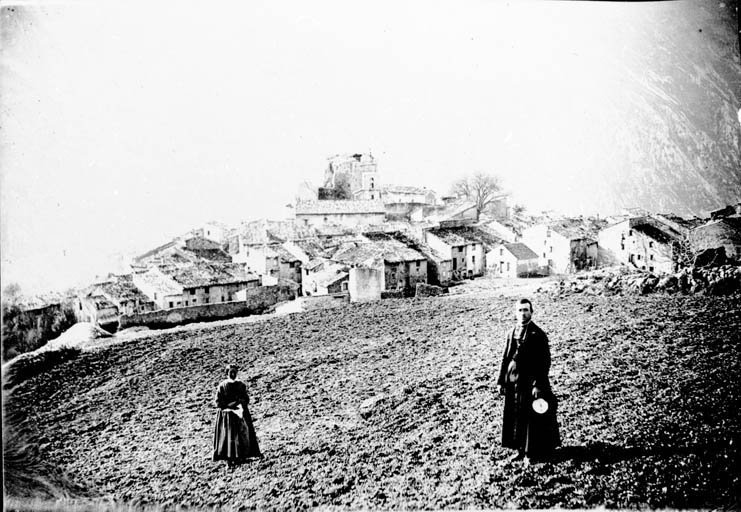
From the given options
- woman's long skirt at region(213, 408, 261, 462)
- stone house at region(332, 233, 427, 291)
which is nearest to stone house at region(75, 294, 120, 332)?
woman's long skirt at region(213, 408, 261, 462)

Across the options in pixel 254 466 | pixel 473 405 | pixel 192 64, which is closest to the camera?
pixel 254 466

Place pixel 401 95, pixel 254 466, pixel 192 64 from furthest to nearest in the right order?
pixel 401 95
pixel 192 64
pixel 254 466

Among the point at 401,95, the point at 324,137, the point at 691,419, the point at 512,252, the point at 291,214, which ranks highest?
the point at 401,95

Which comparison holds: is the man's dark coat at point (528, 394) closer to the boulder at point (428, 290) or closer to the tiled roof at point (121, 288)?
the boulder at point (428, 290)

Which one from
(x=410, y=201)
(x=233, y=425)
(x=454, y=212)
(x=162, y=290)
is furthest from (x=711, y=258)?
(x=162, y=290)

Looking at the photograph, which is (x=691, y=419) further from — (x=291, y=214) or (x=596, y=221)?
(x=291, y=214)

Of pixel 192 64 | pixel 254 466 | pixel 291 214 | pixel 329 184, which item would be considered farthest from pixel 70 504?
pixel 192 64

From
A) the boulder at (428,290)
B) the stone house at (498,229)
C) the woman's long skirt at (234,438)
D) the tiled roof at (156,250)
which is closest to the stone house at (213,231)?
the tiled roof at (156,250)
